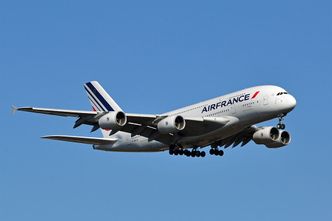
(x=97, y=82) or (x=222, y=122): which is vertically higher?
(x=97, y=82)

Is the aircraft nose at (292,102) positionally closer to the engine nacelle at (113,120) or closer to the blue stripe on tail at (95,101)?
the engine nacelle at (113,120)

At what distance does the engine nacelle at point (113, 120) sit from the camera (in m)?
58.3

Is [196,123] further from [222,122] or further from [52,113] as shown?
[52,113]

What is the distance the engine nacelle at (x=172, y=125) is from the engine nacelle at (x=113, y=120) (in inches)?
106

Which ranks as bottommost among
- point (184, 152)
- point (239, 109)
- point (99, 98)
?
point (184, 152)

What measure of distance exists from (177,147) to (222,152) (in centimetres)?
430

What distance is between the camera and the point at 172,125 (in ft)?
194

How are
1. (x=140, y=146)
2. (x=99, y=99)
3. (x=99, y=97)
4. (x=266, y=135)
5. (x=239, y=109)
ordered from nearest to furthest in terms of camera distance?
(x=239, y=109), (x=266, y=135), (x=140, y=146), (x=99, y=99), (x=99, y=97)

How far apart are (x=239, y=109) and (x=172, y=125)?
4.64 meters

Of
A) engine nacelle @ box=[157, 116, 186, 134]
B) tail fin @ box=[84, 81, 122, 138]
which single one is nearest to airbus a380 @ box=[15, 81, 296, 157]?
engine nacelle @ box=[157, 116, 186, 134]

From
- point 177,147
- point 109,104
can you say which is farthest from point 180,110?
point 109,104

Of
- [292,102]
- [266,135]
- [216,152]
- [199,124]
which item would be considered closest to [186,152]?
[216,152]

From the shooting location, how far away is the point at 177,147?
6309 centimetres

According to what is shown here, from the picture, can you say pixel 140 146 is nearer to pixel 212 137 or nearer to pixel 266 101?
pixel 212 137
